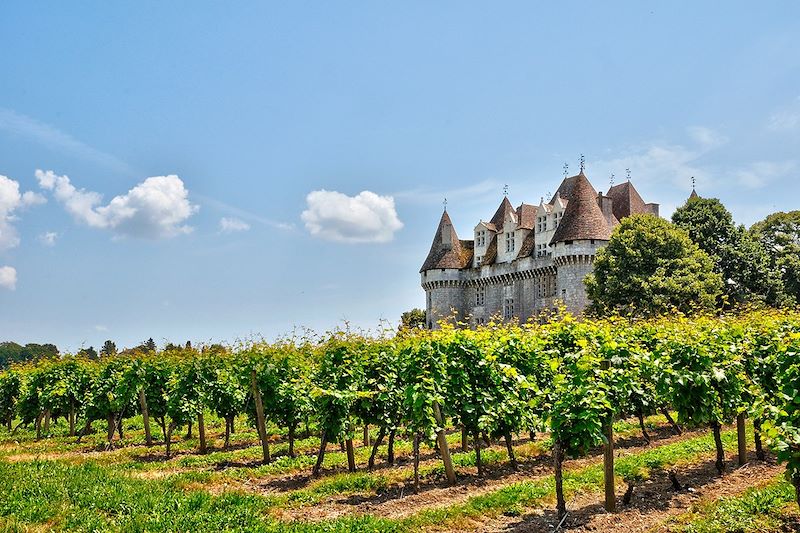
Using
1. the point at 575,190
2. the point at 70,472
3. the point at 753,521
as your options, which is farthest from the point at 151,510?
the point at 575,190

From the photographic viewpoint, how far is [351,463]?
14.0 m

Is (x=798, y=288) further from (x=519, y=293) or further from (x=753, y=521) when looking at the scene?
(x=753, y=521)

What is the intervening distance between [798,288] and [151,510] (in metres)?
49.8

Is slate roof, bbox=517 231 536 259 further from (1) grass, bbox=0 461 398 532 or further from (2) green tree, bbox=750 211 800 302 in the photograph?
(1) grass, bbox=0 461 398 532

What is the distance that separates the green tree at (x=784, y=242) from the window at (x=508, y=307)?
2042 centimetres

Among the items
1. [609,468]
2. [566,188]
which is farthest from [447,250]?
[609,468]

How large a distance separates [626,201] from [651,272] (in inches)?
679

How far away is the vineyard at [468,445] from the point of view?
9.30m

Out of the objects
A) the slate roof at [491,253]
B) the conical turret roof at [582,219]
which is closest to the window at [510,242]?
the slate roof at [491,253]

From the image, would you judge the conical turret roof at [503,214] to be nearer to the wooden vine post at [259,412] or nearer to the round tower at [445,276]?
the round tower at [445,276]

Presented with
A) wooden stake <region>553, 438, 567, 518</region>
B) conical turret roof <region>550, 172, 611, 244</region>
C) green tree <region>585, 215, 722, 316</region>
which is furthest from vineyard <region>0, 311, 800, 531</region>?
conical turret roof <region>550, 172, 611, 244</region>

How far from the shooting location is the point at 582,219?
159 ft

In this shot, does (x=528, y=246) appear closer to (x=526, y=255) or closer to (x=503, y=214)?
(x=526, y=255)

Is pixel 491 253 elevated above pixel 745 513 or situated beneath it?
elevated above
